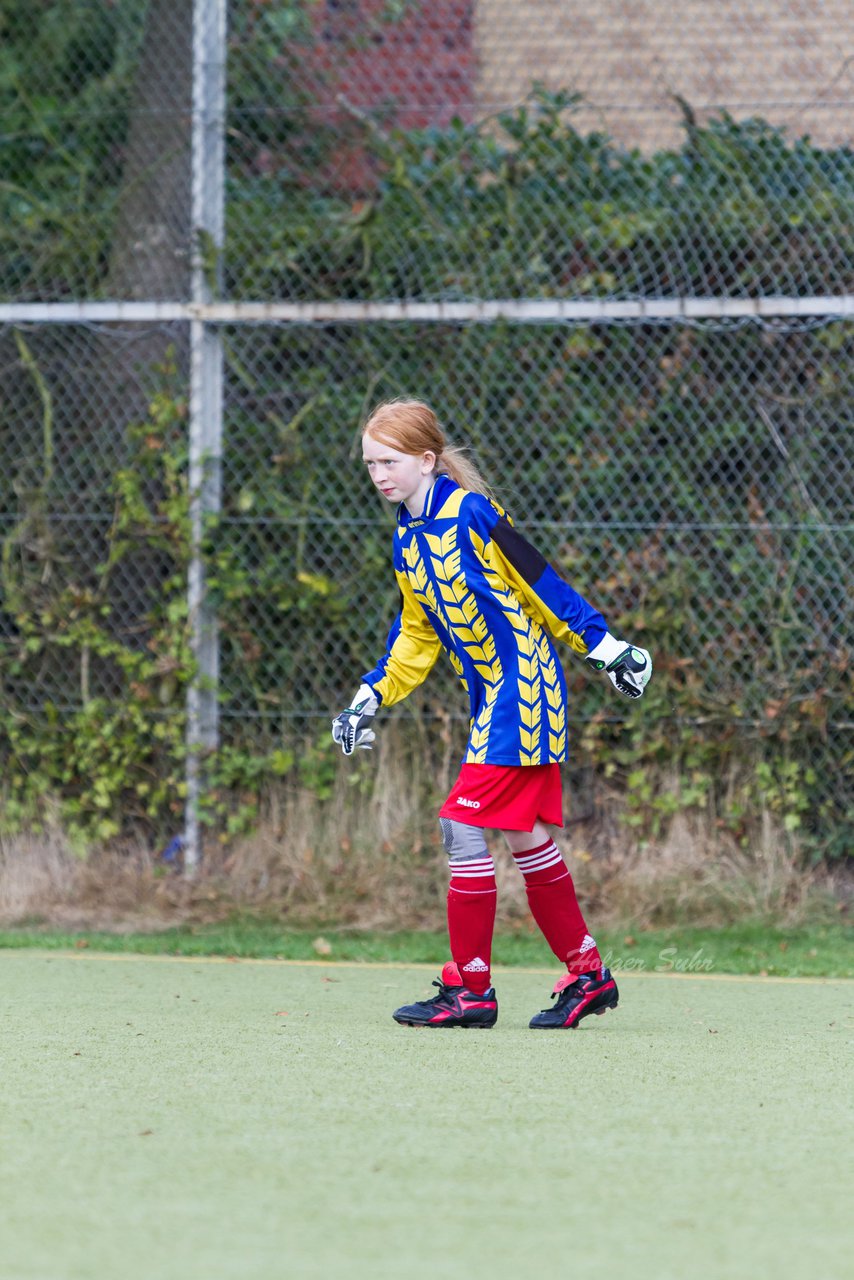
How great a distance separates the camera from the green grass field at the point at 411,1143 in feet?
7.90

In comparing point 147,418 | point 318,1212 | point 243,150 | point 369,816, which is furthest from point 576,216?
point 318,1212

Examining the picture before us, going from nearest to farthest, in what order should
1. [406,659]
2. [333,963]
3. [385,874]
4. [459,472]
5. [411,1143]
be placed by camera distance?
[411,1143] → [459,472] → [406,659] → [333,963] → [385,874]

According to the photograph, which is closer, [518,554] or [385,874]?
[518,554]

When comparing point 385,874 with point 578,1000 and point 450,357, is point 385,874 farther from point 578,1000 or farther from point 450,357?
point 578,1000

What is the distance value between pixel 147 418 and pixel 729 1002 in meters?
3.59

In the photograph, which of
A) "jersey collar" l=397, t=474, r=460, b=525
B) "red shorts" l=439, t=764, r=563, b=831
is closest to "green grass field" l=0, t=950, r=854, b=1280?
"red shorts" l=439, t=764, r=563, b=831

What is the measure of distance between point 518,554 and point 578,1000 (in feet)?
3.89

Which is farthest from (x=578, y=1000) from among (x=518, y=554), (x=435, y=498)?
(x=435, y=498)

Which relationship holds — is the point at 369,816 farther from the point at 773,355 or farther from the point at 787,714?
the point at 773,355

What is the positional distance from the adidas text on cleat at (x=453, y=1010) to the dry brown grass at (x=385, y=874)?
2.10 meters

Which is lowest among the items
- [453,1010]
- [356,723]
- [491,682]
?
[453,1010]

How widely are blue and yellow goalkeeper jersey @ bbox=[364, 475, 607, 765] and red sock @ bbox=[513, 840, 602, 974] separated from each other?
0.96 ft

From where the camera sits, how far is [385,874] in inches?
267

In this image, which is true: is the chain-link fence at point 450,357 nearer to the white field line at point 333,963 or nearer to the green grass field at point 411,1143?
the white field line at point 333,963
